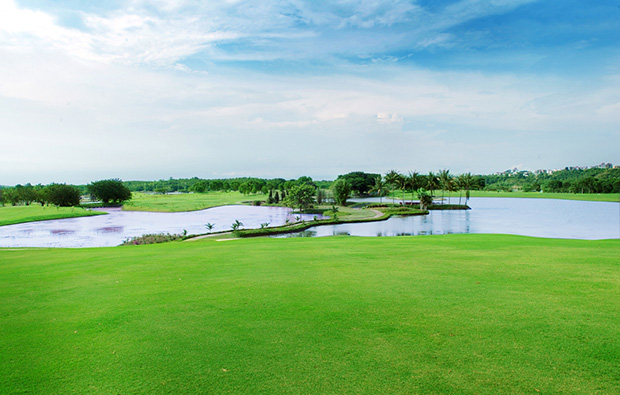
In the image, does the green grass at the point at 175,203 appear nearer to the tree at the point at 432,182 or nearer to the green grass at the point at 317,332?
the tree at the point at 432,182

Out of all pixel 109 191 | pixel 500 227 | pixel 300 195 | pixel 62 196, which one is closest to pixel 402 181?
pixel 300 195

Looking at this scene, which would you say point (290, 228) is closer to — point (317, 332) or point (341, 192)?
point (317, 332)

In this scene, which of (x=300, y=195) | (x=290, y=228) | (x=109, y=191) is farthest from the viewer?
(x=109, y=191)

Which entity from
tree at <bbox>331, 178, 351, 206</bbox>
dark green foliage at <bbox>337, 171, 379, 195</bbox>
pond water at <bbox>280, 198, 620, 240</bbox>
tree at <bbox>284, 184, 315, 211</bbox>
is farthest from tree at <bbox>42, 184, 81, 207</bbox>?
dark green foliage at <bbox>337, 171, 379, 195</bbox>

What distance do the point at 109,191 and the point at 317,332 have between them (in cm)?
11020

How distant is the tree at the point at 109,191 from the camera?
321ft

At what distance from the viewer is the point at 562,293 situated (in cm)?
747

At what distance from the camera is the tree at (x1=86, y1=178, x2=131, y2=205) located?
9788 centimetres

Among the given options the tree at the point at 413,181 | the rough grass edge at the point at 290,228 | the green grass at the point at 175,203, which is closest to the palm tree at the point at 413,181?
the tree at the point at 413,181

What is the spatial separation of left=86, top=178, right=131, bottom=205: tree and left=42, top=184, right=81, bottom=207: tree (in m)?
10.3

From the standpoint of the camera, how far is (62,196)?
8444 cm

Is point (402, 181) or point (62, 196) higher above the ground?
point (402, 181)

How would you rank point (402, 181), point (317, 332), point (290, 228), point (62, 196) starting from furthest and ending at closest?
point (402, 181)
point (62, 196)
point (290, 228)
point (317, 332)

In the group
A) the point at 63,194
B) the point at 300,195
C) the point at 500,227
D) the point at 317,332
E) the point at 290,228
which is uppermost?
the point at 63,194
